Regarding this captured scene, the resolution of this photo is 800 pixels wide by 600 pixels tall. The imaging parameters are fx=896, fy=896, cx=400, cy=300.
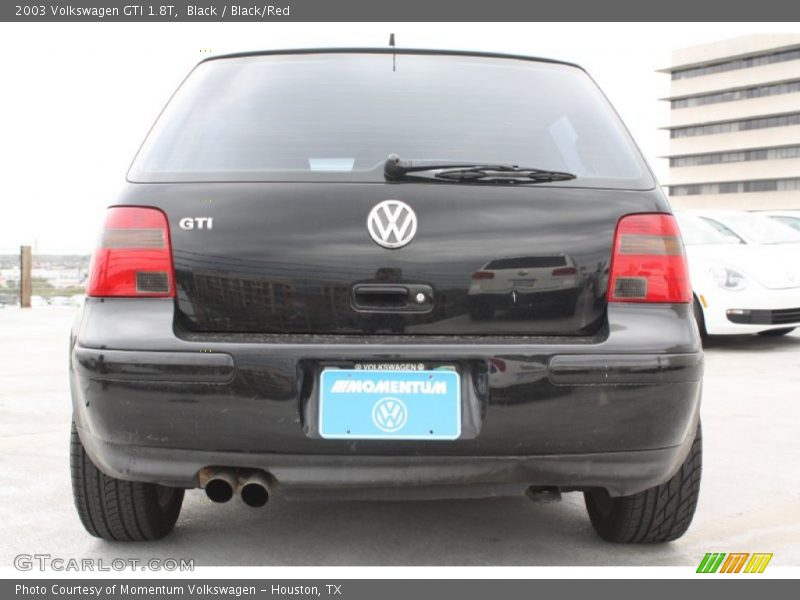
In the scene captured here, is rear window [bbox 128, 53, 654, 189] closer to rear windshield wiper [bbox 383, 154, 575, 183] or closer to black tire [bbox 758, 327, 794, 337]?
rear windshield wiper [bbox 383, 154, 575, 183]

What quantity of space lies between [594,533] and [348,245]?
1.40 meters

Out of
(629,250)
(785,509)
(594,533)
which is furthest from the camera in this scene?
(785,509)

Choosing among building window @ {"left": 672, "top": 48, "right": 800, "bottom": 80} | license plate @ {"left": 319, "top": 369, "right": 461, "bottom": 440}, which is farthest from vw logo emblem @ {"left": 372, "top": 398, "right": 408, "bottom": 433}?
building window @ {"left": 672, "top": 48, "right": 800, "bottom": 80}

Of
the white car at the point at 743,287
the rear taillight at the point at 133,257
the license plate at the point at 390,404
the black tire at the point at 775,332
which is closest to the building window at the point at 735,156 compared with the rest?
the black tire at the point at 775,332

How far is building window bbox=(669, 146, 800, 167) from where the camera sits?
285 ft

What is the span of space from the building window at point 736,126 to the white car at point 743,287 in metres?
85.8

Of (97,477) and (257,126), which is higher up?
(257,126)

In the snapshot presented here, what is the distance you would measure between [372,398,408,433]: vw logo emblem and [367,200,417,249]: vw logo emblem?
405 millimetres

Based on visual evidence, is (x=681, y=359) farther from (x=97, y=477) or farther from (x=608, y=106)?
(x=97, y=477)

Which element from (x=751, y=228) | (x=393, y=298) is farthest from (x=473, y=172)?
(x=751, y=228)

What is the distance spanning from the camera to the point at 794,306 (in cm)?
857

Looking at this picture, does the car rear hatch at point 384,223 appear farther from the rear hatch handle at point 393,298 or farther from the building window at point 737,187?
the building window at point 737,187

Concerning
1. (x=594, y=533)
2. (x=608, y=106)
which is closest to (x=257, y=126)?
(x=608, y=106)

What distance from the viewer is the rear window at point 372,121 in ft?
8.11
